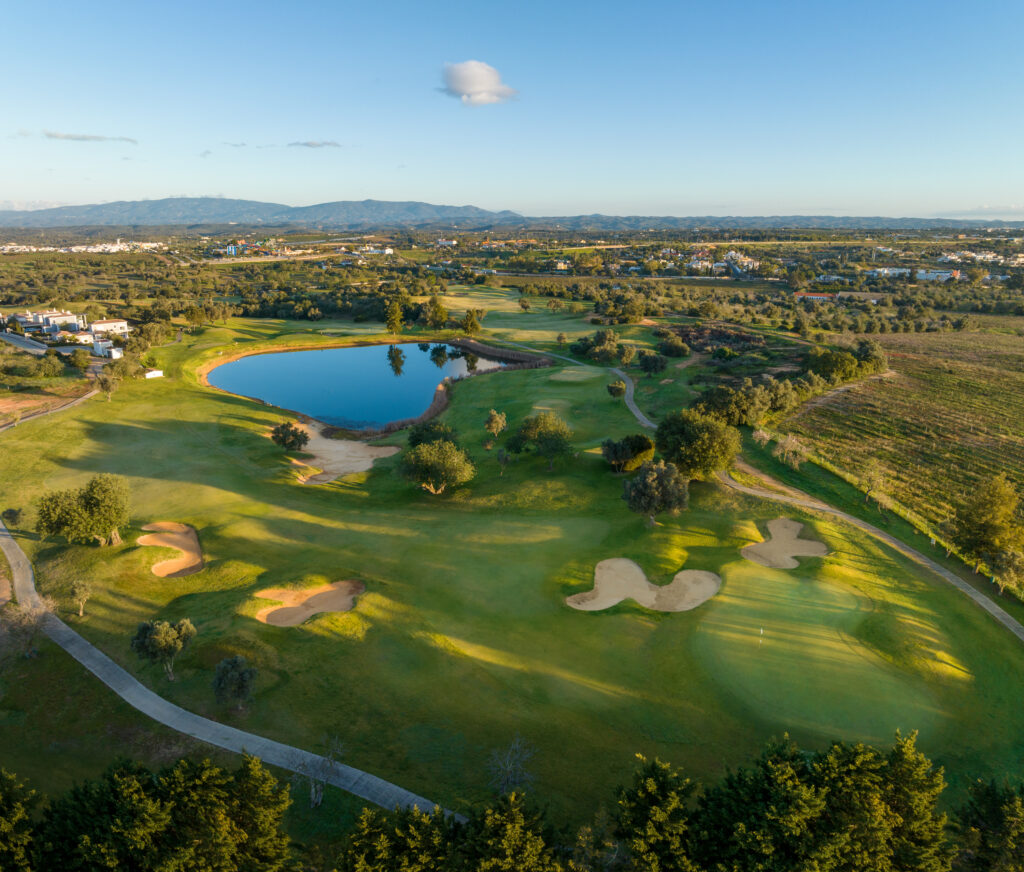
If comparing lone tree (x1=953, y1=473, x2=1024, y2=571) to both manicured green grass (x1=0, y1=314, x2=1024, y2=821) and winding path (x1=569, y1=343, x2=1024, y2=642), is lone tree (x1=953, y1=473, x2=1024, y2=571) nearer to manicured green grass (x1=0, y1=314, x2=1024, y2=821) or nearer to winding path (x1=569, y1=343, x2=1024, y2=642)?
winding path (x1=569, y1=343, x2=1024, y2=642)

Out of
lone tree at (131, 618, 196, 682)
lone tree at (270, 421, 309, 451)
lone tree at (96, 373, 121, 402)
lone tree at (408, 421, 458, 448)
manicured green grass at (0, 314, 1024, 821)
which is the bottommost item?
manicured green grass at (0, 314, 1024, 821)

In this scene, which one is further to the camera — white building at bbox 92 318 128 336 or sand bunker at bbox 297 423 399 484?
white building at bbox 92 318 128 336

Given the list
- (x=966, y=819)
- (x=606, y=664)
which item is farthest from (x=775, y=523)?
(x=966, y=819)

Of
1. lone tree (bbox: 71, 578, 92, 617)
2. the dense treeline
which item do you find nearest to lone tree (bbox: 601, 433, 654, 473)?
the dense treeline

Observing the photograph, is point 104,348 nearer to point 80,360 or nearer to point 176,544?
point 80,360

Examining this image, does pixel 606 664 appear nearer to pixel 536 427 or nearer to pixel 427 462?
pixel 427 462

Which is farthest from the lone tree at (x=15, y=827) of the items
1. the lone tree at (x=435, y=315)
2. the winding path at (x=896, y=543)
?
the lone tree at (x=435, y=315)

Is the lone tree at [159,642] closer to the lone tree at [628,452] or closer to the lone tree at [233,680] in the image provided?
the lone tree at [233,680]
